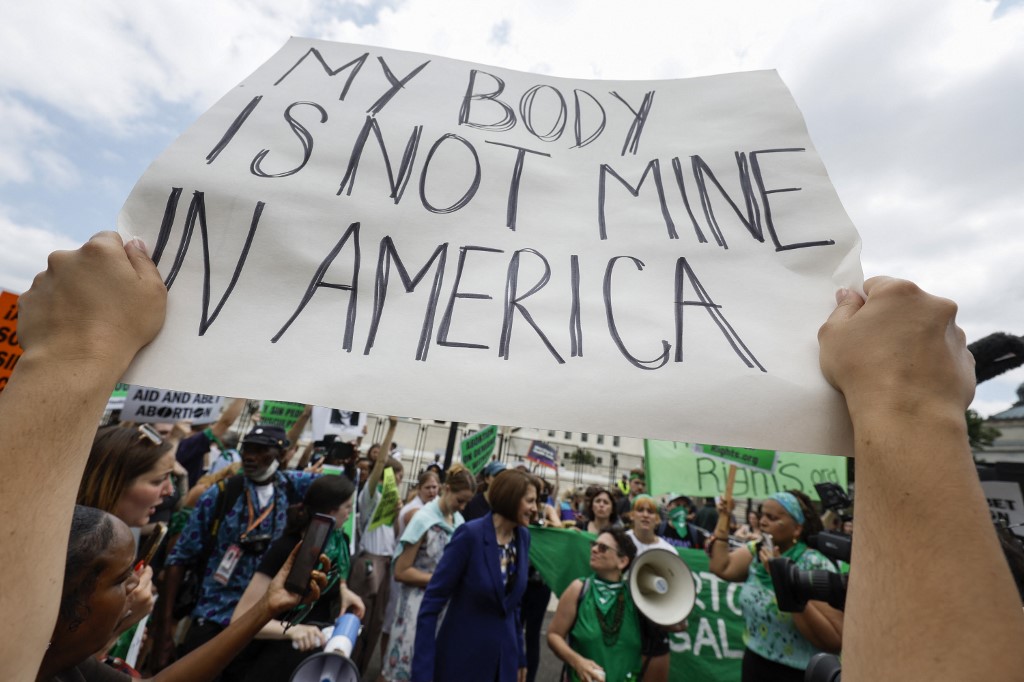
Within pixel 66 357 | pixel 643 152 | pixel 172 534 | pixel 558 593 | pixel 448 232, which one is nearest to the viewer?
pixel 66 357

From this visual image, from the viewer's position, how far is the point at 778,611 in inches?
137

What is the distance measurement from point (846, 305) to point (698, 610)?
512 cm

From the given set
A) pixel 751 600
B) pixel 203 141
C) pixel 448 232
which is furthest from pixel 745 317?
pixel 751 600

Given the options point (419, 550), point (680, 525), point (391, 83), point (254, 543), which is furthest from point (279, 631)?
point (680, 525)

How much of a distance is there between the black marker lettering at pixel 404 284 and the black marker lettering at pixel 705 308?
0.54 meters

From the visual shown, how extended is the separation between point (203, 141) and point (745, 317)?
1380mm

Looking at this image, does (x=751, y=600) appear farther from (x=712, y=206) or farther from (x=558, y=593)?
(x=712, y=206)

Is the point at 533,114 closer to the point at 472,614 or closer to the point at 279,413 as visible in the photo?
the point at 472,614

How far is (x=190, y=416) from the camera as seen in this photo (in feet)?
17.4

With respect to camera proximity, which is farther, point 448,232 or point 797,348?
point 448,232

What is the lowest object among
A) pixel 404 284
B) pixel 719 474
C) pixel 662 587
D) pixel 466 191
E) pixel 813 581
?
pixel 662 587

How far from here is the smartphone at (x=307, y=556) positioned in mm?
1941

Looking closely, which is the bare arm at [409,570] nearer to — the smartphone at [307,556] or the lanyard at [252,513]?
the lanyard at [252,513]

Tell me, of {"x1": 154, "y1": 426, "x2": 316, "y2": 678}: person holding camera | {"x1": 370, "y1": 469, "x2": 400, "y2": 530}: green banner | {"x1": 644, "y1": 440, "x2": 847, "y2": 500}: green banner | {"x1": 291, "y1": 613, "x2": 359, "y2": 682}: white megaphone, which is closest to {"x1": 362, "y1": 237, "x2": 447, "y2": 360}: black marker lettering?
{"x1": 291, "y1": 613, "x2": 359, "y2": 682}: white megaphone
